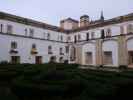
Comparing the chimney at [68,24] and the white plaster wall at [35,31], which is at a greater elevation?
the chimney at [68,24]

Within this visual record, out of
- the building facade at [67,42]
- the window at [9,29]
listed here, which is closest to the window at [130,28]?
the building facade at [67,42]

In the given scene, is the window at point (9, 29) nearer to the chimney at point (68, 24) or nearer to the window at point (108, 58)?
the chimney at point (68, 24)

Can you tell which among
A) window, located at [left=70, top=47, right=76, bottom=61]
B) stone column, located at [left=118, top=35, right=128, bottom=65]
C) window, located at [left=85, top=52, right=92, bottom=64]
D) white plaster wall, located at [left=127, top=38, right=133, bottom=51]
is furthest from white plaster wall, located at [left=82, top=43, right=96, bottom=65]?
white plaster wall, located at [left=127, top=38, right=133, bottom=51]

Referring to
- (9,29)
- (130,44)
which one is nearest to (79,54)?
(130,44)

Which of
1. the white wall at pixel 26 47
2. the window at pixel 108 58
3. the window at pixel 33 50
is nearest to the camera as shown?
the white wall at pixel 26 47

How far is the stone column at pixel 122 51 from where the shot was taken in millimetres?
29281

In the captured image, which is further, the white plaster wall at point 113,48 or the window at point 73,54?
the window at point 73,54

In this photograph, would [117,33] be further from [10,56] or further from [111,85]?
[111,85]

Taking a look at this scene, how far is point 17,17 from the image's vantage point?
3033cm

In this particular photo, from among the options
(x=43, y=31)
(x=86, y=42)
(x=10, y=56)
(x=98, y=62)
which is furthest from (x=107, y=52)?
(x=10, y=56)

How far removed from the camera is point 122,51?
97.3 ft

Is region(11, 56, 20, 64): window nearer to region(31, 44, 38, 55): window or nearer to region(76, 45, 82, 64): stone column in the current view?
region(31, 44, 38, 55): window

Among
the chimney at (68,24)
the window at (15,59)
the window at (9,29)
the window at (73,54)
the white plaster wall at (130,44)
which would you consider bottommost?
the window at (15,59)

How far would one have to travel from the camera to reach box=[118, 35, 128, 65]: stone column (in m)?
29.3
